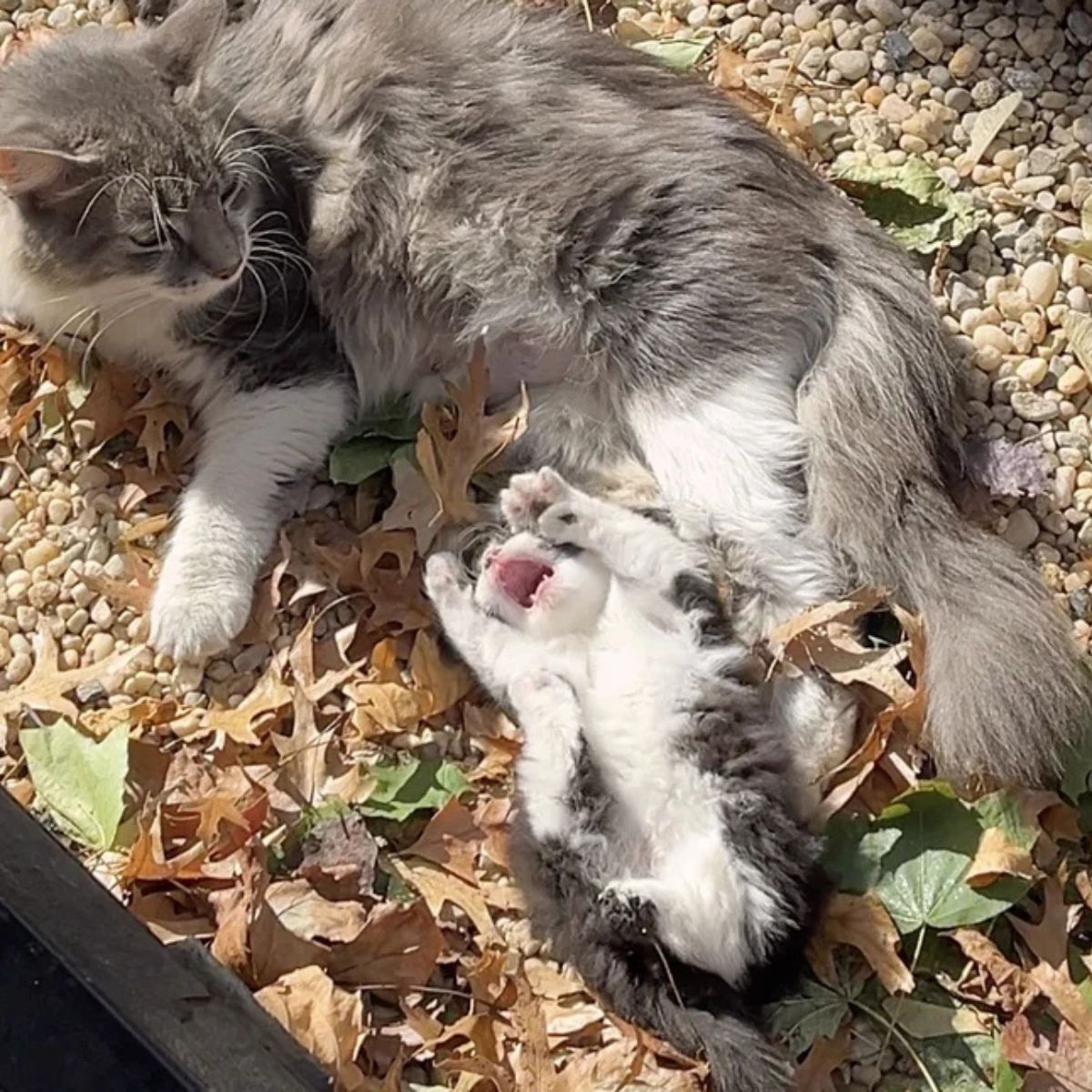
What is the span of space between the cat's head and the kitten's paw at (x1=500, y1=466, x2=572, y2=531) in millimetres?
714

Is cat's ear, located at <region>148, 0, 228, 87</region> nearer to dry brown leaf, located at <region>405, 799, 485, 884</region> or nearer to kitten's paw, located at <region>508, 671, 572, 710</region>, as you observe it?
kitten's paw, located at <region>508, 671, 572, 710</region>

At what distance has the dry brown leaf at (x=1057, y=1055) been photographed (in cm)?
252

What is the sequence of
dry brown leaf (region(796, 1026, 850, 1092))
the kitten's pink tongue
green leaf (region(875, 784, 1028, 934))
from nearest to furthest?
dry brown leaf (region(796, 1026, 850, 1092)) → green leaf (region(875, 784, 1028, 934)) → the kitten's pink tongue

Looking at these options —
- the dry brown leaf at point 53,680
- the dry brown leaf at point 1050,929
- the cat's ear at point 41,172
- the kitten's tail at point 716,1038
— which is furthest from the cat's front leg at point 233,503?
the dry brown leaf at point 1050,929

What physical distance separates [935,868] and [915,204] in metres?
1.57

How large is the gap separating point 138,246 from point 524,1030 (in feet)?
5.50

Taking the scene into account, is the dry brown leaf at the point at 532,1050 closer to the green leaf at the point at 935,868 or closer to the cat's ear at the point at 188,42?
the green leaf at the point at 935,868

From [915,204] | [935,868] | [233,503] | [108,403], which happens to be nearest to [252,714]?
[233,503]

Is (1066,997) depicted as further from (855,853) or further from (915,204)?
(915,204)

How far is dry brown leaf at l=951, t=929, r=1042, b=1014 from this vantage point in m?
2.61

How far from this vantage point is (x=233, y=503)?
3.04 m

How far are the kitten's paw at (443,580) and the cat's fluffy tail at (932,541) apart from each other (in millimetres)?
742

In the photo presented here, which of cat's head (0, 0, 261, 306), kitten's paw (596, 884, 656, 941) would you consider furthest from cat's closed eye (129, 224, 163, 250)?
kitten's paw (596, 884, 656, 941)

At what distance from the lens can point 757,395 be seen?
2.87m
